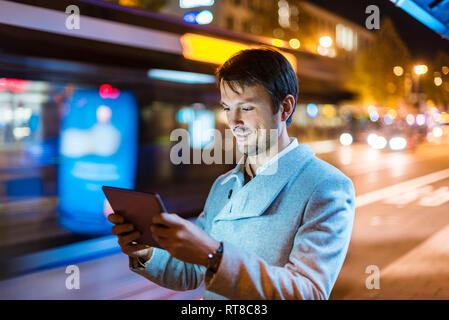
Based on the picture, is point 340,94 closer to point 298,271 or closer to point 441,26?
point 441,26

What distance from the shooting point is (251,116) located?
1.34 m

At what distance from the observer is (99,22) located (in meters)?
4.49

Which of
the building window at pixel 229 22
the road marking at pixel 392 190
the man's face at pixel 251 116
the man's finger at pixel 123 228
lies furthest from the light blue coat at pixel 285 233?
the building window at pixel 229 22

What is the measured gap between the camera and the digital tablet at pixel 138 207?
→ 3.60 ft

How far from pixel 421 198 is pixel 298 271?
7.78m

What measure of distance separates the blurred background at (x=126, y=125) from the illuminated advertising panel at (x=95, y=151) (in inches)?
0.6

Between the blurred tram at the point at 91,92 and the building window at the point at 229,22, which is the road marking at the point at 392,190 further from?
the building window at the point at 229,22

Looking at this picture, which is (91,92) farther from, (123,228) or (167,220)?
(167,220)

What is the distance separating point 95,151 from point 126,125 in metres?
0.57

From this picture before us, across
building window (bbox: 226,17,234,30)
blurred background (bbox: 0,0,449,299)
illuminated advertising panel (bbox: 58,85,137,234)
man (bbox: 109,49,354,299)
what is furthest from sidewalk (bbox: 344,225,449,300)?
building window (bbox: 226,17,234,30)

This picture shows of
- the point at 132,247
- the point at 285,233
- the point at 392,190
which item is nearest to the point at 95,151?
the point at 132,247

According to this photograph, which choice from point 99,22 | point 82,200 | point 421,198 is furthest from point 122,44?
point 421,198

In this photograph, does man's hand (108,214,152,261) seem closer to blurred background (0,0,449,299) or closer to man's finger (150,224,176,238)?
man's finger (150,224,176,238)

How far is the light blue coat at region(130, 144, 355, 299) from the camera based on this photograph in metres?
1.06
